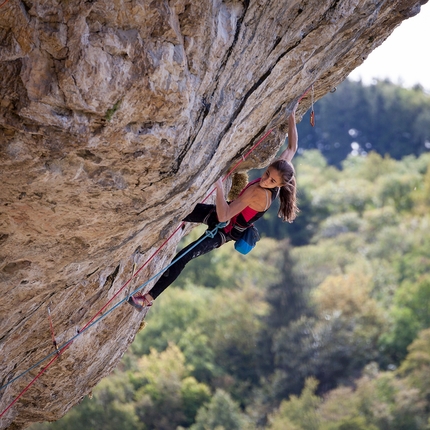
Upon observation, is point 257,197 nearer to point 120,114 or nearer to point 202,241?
point 202,241

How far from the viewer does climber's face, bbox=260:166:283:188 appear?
6359 millimetres

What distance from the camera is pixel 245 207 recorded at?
681cm

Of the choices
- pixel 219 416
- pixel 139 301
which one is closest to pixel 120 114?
pixel 139 301

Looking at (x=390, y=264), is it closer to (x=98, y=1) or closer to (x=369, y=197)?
(x=369, y=197)

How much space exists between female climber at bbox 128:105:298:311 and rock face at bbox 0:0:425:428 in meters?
0.28

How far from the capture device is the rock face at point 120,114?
4492 mm

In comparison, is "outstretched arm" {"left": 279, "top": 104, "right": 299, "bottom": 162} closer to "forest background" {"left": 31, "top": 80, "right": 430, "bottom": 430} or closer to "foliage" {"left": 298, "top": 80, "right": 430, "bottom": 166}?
"forest background" {"left": 31, "top": 80, "right": 430, "bottom": 430}

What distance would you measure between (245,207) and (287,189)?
1.39 feet

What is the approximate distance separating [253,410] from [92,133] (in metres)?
42.3

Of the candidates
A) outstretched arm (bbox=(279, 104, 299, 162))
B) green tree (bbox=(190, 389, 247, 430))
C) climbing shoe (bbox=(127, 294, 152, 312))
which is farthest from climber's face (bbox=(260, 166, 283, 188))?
green tree (bbox=(190, 389, 247, 430))

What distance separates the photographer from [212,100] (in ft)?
17.7

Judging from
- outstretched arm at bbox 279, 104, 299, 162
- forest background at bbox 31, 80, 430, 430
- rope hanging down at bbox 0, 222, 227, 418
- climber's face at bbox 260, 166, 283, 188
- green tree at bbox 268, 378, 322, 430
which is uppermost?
forest background at bbox 31, 80, 430, 430

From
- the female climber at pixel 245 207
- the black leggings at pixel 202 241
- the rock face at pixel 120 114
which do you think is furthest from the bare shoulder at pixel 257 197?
the black leggings at pixel 202 241

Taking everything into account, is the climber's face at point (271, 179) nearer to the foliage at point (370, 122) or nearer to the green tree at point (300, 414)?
the green tree at point (300, 414)
